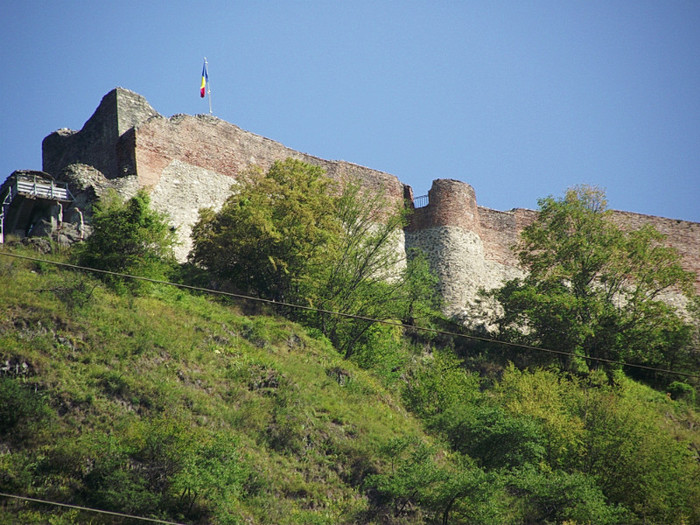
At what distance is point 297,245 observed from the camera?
28.5m

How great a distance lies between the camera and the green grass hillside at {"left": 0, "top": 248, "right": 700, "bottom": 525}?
1627 centimetres

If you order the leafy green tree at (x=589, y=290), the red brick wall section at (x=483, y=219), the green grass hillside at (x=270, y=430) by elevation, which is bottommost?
the green grass hillside at (x=270, y=430)

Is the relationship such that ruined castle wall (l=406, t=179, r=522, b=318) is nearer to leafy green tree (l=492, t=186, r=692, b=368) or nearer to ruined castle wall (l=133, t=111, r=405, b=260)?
leafy green tree (l=492, t=186, r=692, b=368)

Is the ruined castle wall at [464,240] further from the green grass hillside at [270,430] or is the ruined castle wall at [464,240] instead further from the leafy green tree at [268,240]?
the leafy green tree at [268,240]

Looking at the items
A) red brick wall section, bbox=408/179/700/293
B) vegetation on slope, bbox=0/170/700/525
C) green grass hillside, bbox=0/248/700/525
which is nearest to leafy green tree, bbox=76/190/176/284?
vegetation on slope, bbox=0/170/700/525

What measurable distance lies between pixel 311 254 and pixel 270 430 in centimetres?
920

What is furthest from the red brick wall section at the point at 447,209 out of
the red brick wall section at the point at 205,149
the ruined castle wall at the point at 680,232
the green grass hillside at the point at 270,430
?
the green grass hillside at the point at 270,430

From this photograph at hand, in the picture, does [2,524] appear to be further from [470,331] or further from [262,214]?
[470,331]

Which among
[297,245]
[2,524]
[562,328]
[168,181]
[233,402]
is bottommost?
[2,524]

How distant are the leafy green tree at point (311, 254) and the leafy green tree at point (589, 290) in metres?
4.54

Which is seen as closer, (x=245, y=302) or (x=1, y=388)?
(x=1, y=388)

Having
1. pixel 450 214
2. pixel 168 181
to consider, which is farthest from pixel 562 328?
pixel 168 181

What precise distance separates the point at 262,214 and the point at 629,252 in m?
16.7

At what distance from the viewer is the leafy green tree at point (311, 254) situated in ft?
92.6
